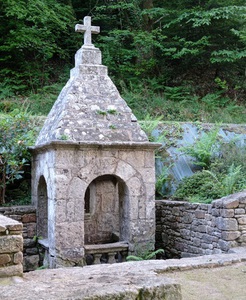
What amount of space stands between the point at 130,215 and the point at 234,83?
11.7m

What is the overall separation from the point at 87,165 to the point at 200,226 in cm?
252

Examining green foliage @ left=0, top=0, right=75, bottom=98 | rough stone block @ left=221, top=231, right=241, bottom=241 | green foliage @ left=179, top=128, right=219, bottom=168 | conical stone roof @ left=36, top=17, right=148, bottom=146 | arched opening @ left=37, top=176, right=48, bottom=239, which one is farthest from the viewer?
green foliage @ left=0, top=0, right=75, bottom=98

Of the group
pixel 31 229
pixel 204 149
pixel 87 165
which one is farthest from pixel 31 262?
pixel 204 149

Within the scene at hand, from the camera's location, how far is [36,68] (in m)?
15.9

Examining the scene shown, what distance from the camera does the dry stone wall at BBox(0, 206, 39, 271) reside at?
761 cm

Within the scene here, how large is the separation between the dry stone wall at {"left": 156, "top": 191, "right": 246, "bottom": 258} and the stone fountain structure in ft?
2.39

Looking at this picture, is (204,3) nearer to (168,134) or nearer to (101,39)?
(101,39)

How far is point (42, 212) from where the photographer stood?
26.4 ft

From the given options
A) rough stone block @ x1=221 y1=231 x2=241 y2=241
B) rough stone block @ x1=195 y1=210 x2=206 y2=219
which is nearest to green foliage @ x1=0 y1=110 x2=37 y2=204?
rough stone block @ x1=195 y1=210 x2=206 y2=219

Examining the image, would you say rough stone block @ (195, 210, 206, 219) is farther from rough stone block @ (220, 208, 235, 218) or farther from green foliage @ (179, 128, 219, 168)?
green foliage @ (179, 128, 219, 168)

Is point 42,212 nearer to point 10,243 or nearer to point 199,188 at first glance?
point 199,188

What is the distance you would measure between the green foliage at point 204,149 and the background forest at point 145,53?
9.24 feet

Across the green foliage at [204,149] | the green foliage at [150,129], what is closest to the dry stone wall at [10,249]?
the green foliage at [204,149]

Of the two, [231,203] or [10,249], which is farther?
[231,203]
